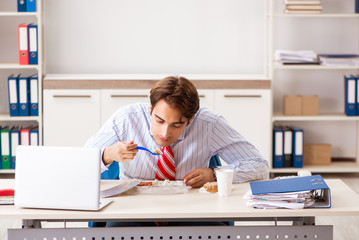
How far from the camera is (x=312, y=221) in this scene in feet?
7.74

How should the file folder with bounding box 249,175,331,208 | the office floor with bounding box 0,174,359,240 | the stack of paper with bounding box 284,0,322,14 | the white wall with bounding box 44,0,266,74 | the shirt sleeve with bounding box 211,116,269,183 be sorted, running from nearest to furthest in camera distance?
1. the file folder with bounding box 249,175,331,208
2. the shirt sleeve with bounding box 211,116,269,183
3. the office floor with bounding box 0,174,359,240
4. the stack of paper with bounding box 284,0,322,14
5. the white wall with bounding box 44,0,266,74

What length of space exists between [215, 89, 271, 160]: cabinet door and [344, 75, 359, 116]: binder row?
2.16 ft

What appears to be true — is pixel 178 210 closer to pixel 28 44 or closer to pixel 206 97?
pixel 206 97

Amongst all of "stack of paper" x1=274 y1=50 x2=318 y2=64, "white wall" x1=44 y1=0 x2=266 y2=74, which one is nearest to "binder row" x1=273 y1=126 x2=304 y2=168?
"stack of paper" x1=274 y1=50 x2=318 y2=64

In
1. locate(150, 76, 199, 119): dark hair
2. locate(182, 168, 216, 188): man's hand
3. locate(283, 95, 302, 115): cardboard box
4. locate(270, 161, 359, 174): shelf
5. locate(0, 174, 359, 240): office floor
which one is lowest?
locate(0, 174, 359, 240): office floor

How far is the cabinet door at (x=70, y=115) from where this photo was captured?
15.7ft

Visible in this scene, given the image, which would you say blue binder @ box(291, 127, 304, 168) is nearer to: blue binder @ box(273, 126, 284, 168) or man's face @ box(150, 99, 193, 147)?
blue binder @ box(273, 126, 284, 168)

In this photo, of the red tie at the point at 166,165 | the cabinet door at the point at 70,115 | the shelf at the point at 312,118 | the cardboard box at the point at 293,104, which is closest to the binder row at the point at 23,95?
the cabinet door at the point at 70,115

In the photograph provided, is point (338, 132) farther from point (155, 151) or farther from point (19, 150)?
point (19, 150)

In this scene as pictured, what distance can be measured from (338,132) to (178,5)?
1.80 m

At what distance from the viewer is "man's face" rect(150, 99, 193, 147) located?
8.16ft

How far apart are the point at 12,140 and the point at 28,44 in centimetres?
77

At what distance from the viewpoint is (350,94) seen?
4.96m

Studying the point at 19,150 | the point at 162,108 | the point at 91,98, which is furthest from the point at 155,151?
the point at 91,98
